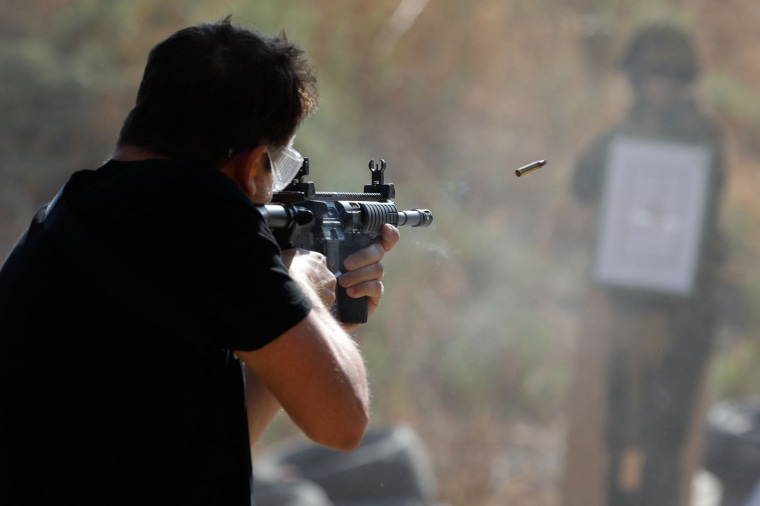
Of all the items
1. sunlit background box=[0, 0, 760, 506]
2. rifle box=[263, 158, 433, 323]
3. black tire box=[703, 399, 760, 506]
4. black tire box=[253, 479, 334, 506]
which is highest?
sunlit background box=[0, 0, 760, 506]

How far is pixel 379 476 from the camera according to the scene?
586 cm

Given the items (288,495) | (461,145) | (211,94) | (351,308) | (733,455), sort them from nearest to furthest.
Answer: (211,94) < (351,308) < (288,495) < (733,455) < (461,145)

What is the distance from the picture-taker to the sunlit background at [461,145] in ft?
26.5

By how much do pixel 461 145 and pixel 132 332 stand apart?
8.04m

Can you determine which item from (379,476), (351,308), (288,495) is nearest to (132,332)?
(351,308)

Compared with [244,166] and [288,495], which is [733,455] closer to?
[288,495]

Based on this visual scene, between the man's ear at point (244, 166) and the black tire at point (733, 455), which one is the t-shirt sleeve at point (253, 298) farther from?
the black tire at point (733, 455)

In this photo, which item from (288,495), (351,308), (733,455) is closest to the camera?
(351,308)

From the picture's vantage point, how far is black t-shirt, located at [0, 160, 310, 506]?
4.08 feet

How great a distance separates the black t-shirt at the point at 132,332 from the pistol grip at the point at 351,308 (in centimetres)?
56

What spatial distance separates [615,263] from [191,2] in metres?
4.73

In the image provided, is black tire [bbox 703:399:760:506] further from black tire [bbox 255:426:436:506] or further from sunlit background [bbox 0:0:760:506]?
black tire [bbox 255:426:436:506]

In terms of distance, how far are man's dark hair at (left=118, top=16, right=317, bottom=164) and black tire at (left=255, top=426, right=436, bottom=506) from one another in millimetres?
4628

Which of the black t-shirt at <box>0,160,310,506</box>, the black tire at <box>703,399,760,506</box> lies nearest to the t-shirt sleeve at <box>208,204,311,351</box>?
the black t-shirt at <box>0,160,310,506</box>
